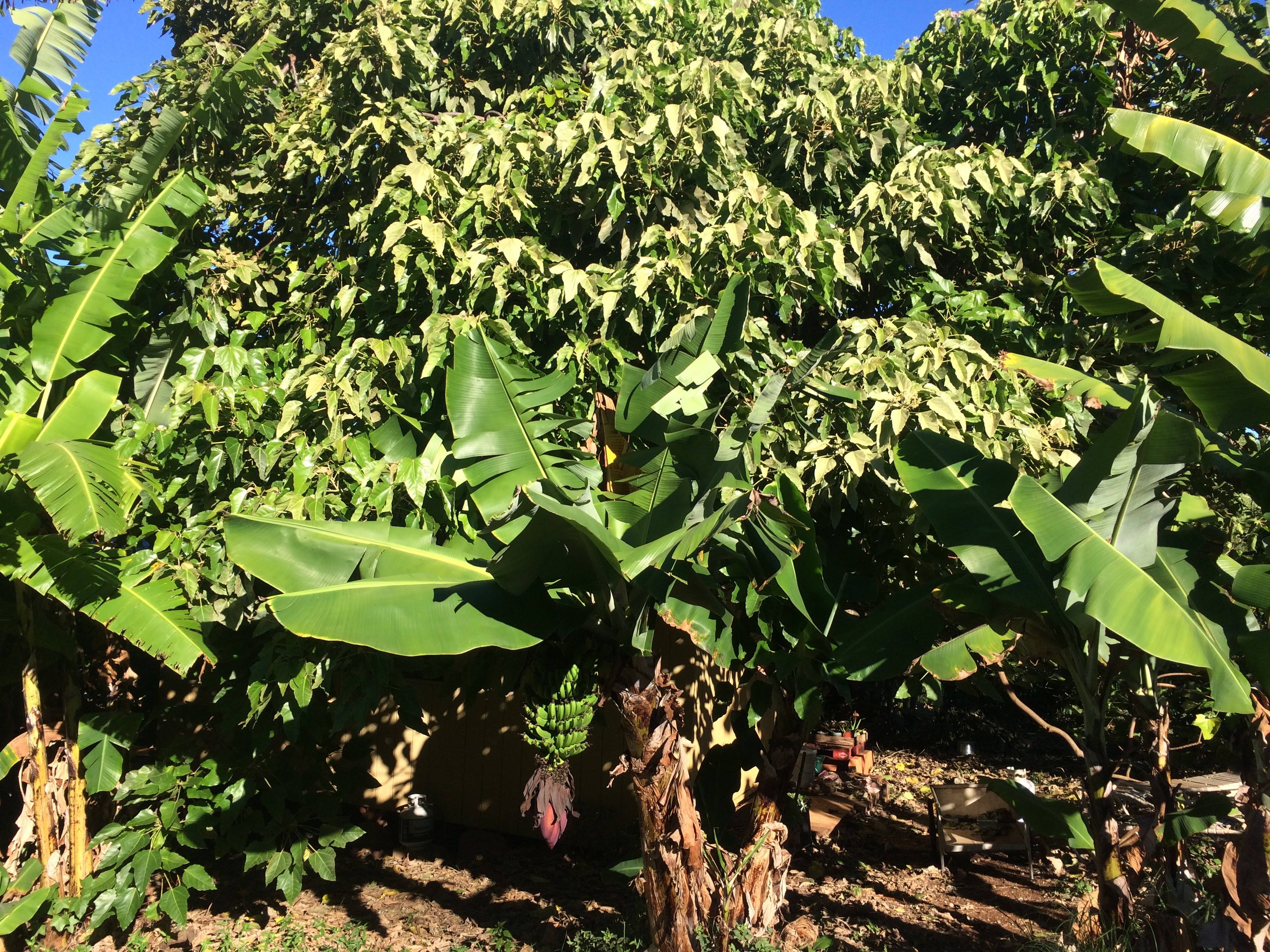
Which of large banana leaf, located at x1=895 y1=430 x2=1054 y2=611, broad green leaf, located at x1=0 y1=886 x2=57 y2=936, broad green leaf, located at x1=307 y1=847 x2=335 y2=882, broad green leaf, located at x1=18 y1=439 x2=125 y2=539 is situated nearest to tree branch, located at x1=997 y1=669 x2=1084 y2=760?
large banana leaf, located at x1=895 y1=430 x2=1054 y2=611

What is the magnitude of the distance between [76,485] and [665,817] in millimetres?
2973

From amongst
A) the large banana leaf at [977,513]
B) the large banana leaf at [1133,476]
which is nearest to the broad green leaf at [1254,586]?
the large banana leaf at [1133,476]

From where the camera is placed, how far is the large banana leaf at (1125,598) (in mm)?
3236

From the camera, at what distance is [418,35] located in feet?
19.4

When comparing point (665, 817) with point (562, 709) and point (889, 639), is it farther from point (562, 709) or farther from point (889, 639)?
point (889, 639)

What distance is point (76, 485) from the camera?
382 centimetres

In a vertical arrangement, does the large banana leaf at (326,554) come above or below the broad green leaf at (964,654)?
below

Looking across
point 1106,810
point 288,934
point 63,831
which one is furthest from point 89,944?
point 1106,810

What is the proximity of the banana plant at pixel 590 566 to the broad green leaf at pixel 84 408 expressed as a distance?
1451mm

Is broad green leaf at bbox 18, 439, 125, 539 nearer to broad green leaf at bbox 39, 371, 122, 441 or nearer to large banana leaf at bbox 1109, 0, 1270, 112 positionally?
broad green leaf at bbox 39, 371, 122, 441

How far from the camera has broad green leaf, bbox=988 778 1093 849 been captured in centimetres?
454

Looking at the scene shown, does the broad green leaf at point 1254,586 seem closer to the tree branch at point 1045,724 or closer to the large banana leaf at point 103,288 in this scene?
the tree branch at point 1045,724

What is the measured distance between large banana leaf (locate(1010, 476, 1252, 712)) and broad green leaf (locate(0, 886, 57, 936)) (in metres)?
5.38

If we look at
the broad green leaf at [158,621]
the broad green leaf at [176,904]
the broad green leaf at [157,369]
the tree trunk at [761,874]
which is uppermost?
the broad green leaf at [157,369]
